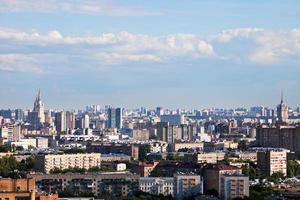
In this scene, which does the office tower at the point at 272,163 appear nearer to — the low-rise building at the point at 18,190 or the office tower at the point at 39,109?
the low-rise building at the point at 18,190

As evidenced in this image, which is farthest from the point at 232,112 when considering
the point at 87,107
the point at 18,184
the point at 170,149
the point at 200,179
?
the point at 18,184

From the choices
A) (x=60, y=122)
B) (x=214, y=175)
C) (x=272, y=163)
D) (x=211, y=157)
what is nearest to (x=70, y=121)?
(x=60, y=122)

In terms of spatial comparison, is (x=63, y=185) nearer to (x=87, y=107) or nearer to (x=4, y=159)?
(x=4, y=159)

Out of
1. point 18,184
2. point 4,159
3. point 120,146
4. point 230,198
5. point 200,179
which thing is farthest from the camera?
point 120,146

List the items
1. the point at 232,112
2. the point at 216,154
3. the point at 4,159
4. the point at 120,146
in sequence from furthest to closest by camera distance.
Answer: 1. the point at 232,112
2. the point at 120,146
3. the point at 216,154
4. the point at 4,159

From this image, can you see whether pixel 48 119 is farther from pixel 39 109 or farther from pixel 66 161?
pixel 66 161

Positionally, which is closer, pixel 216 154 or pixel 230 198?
pixel 230 198
